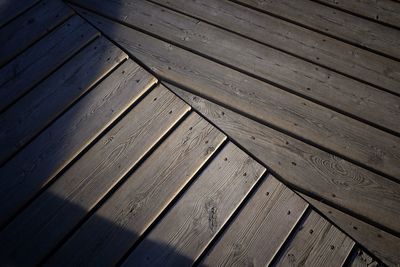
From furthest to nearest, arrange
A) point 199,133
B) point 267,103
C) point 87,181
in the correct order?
point 267,103 → point 199,133 → point 87,181

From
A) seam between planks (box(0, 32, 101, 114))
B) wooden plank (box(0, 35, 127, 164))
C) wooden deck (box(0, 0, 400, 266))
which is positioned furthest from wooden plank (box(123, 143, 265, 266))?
seam between planks (box(0, 32, 101, 114))

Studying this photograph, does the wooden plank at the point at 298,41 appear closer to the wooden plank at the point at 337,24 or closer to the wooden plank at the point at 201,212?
the wooden plank at the point at 337,24

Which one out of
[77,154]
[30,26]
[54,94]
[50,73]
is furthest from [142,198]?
[30,26]

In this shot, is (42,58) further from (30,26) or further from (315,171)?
(315,171)

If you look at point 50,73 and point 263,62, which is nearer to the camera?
point 50,73

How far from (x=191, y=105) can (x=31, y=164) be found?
0.76 m

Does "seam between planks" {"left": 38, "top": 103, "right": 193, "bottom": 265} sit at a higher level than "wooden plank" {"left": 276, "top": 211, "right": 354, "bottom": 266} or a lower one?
higher

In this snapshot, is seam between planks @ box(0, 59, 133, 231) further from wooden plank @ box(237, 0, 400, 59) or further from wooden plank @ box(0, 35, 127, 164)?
wooden plank @ box(237, 0, 400, 59)

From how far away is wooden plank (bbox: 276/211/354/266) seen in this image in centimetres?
116

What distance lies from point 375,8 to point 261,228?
5.31 feet

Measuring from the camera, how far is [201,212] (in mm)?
1231

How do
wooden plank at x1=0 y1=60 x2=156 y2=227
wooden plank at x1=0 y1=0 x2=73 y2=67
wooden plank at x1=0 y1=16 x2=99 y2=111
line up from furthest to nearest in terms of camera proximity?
wooden plank at x1=0 y1=0 x2=73 y2=67
wooden plank at x1=0 y1=16 x2=99 y2=111
wooden plank at x1=0 y1=60 x2=156 y2=227

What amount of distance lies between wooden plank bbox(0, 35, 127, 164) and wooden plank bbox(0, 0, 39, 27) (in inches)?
20.4

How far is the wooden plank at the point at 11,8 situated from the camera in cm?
174
